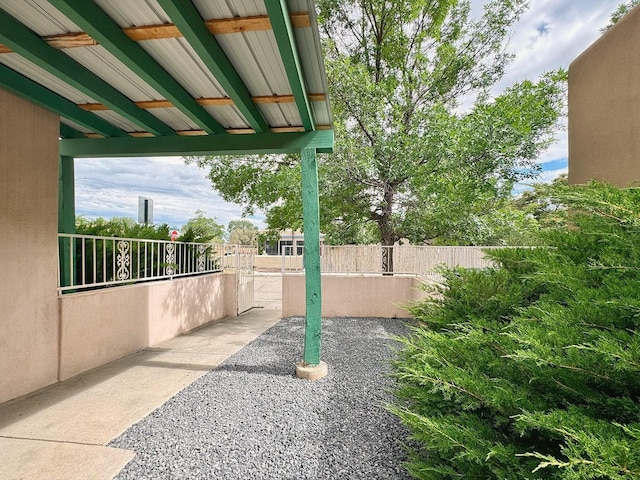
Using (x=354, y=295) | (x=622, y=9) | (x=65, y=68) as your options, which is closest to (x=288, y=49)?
(x=65, y=68)

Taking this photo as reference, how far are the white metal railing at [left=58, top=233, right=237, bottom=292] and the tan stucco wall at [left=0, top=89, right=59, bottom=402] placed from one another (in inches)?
10.7

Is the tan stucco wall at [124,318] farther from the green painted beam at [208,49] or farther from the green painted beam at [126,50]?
the green painted beam at [208,49]

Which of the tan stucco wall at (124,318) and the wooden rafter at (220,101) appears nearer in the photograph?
the wooden rafter at (220,101)

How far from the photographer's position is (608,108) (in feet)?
7.70

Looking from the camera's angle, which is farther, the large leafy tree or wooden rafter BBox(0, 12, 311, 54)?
the large leafy tree

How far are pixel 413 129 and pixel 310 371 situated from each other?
226 inches

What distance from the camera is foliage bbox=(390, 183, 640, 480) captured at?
90 centimetres

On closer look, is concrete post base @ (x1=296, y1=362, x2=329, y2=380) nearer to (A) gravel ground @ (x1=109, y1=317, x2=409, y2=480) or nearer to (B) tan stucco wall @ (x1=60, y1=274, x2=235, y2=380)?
(A) gravel ground @ (x1=109, y1=317, x2=409, y2=480)

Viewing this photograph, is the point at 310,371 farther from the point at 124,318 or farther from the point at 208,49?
the point at 208,49

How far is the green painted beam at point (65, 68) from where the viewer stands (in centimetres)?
214

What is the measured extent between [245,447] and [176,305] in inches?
147

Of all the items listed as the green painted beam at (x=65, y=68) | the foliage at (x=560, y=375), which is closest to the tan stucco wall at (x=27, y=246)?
the green painted beam at (x=65, y=68)

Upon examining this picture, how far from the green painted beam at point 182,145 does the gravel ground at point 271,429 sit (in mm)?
2524

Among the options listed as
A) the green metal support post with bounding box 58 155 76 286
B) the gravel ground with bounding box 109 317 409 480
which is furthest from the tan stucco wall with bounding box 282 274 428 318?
the green metal support post with bounding box 58 155 76 286
